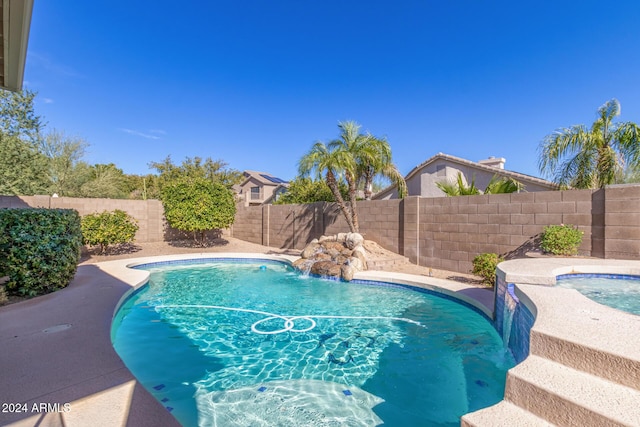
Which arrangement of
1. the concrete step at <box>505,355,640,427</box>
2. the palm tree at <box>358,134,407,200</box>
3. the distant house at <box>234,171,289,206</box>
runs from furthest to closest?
the distant house at <box>234,171,289,206</box> < the palm tree at <box>358,134,407,200</box> < the concrete step at <box>505,355,640,427</box>

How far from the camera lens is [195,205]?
14148mm

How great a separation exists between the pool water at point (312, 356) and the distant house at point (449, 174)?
1113cm

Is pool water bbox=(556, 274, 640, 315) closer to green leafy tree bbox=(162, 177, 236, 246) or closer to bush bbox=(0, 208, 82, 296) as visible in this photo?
bush bbox=(0, 208, 82, 296)

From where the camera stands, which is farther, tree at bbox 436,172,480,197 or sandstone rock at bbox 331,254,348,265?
tree at bbox 436,172,480,197

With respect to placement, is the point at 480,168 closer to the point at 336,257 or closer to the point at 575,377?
the point at 336,257

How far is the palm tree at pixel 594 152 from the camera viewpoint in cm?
742

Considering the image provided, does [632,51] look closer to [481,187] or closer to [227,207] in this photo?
[481,187]

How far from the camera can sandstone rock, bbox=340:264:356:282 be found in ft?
28.5

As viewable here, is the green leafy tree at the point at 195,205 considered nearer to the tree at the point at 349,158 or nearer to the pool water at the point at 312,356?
the tree at the point at 349,158

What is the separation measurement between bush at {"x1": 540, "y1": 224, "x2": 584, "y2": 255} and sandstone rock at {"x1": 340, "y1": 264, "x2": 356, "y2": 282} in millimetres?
4612

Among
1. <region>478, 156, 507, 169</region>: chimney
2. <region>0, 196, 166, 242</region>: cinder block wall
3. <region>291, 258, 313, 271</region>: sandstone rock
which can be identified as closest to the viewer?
<region>291, 258, 313, 271</region>: sandstone rock

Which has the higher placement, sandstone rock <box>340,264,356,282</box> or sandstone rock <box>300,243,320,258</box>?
sandstone rock <box>300,243,320,258</box>

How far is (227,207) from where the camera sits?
15.0 metres

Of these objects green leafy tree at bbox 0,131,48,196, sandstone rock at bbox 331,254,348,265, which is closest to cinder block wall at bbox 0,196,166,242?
green leafy tree at bbox 0,131,48,196
